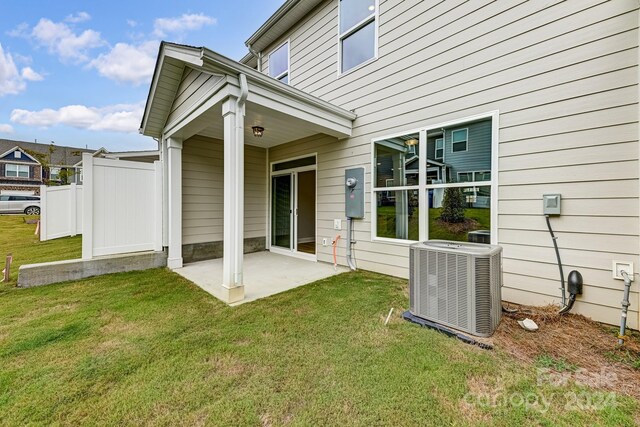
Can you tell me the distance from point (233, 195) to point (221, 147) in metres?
3.13

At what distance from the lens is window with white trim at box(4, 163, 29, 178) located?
76.6ft

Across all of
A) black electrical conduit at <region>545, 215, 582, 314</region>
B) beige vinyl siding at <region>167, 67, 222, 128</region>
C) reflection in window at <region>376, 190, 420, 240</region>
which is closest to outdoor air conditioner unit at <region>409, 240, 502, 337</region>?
black electrical conduit at <region>545, 215, 582, 314</region>

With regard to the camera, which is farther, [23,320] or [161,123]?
[161,123]

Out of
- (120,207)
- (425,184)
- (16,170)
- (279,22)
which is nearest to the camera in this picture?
(425,184)

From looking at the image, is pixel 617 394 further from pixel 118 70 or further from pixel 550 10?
pixel 118 70

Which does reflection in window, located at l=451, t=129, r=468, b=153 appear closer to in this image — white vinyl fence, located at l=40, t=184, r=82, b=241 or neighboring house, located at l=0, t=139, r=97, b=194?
white vinyl fence, located at l=40, t=184, r=82, b=241

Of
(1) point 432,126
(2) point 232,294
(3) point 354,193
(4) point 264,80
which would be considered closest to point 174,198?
(2) point 232,294

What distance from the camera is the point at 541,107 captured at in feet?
9.76

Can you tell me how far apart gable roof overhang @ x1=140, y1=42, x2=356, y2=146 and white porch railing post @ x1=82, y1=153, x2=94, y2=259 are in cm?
128

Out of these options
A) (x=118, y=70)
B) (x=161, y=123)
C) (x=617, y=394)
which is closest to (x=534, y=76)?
(x=617, y=394)

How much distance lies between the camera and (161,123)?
5.07 m

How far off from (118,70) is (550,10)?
88.3 ft

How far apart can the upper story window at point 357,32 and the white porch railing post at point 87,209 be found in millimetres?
4727

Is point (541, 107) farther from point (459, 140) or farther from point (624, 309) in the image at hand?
point (624, 309)
